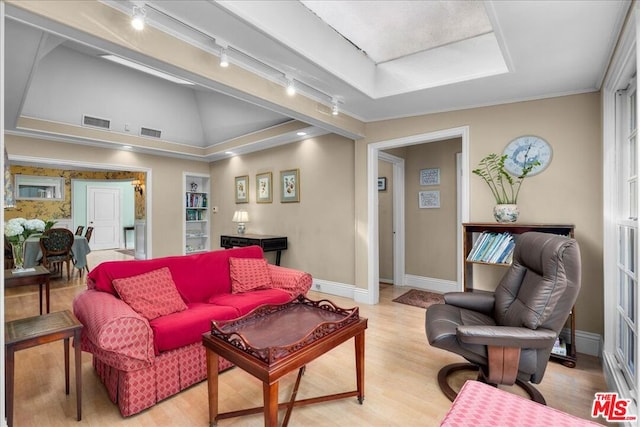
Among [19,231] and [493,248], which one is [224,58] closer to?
[19,231]

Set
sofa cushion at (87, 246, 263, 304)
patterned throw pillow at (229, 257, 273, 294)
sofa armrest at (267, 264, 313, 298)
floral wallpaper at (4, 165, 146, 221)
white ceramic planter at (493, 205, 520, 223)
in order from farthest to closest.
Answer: floral wallpaper at (4, 165, 146, 221) < sofa armrest at (267, 264, 313, 298) < patterned throw pillow at (229, 257, 273, 294) < white ceramic planter at (493, 205, 520, 223) < sofa cushion at (87, 246, 263, 304)

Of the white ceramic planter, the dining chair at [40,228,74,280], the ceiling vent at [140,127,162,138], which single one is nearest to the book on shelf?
the white ceramic planter

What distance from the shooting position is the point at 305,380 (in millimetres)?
2252

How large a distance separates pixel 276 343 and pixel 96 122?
195 inches

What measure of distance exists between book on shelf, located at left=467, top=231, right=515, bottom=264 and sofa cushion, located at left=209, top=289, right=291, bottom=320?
5.99ft

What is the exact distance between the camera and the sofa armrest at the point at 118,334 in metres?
1.76

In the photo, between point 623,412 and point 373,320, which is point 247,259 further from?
point 623,412

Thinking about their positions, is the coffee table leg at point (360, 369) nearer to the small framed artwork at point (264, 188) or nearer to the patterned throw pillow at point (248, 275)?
the patterned throw pillow at point (248, 275)

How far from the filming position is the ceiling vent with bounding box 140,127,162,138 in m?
5.29

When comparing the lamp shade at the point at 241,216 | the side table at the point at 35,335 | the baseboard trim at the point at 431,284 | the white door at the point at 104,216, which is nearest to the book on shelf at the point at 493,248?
the baseboard trim at the point at 431,284

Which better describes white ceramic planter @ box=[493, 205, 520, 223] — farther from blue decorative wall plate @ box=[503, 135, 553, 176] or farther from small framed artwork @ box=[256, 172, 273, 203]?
small framed artwork @ box=[256, 172, 273, 203]

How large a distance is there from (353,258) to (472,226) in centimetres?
174

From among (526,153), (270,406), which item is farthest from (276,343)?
(526,153)

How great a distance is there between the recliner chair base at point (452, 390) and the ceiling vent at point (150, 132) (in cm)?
556
